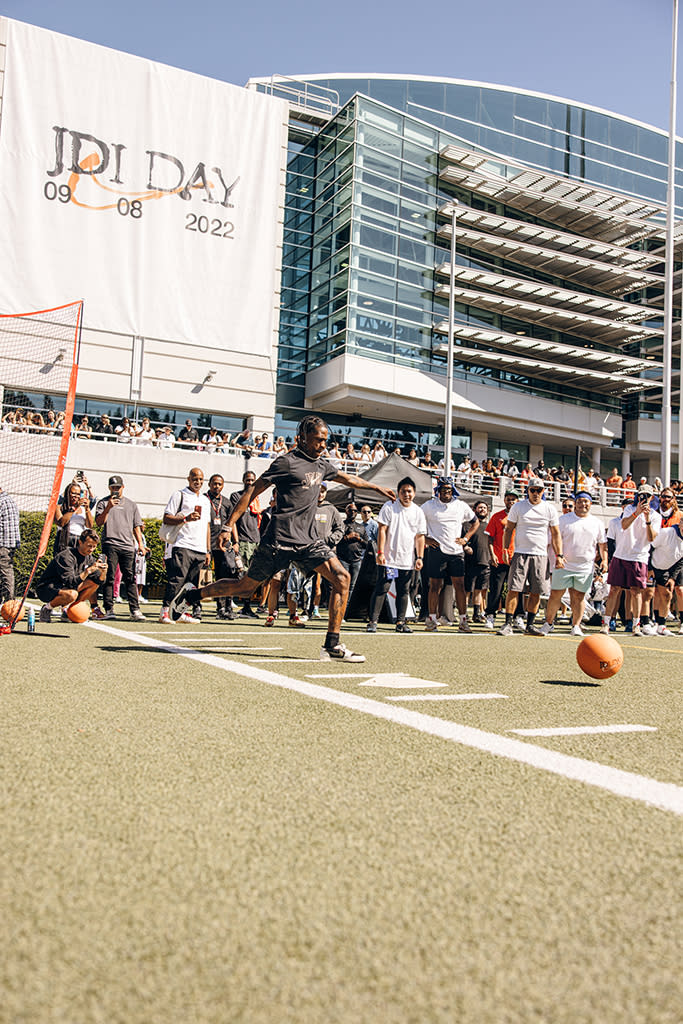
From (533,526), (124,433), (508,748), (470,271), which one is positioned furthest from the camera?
(470,271)

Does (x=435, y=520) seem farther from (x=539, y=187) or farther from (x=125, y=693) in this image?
(x=539, y=187)

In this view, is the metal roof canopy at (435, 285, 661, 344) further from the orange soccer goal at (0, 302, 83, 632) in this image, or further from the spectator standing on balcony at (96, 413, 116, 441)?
the orange soccer goal at (0, 302, 83, 632)

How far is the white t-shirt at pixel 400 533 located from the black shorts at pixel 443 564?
73cm

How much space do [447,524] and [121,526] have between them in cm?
426

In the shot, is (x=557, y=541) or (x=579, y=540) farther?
(x=579, y=540)

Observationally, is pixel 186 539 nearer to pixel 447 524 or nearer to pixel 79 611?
pixel 79 611

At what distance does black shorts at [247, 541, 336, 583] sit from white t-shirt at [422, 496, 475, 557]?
14.2 feet

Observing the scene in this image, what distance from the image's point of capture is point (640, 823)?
8.46ft

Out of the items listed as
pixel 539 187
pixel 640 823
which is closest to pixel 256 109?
pixel 539 187

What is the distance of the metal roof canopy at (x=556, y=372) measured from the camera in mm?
44969

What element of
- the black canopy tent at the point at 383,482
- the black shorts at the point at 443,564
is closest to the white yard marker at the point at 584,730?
the black shorts at the point at 443,564

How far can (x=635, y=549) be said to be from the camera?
444 inches

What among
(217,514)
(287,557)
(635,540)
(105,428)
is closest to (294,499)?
(287,557)

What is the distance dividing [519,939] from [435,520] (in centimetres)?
949
